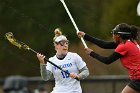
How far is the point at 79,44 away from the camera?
30.0m

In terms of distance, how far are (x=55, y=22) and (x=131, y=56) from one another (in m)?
15.5

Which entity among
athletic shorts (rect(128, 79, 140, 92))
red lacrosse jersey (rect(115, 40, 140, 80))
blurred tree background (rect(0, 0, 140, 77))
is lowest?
athletic shorts (rect(128, 79, 140, 92))

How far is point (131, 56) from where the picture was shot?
620 inches

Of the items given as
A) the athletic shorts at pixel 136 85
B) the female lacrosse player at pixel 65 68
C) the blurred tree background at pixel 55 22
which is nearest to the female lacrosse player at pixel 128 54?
the athletic shorts at pixel 136 85

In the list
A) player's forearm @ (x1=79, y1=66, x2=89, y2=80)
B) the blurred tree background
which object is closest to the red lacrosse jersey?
player's forearm @ (x1=79, y1=66, x2=89, y2=80)

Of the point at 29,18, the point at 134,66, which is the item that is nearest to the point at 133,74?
the point at 134,66

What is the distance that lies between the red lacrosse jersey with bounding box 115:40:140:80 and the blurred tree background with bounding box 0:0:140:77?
1250cm

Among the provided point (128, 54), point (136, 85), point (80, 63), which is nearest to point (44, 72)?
point (80, 63)

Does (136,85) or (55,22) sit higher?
(55,22)

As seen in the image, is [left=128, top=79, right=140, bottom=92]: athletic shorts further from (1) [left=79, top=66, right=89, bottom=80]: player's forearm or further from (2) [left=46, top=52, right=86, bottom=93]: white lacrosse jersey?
(2) [left=46, top=52, right=86, bottom=93]: white lacrosse jersey

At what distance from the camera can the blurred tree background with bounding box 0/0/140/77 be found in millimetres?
29359

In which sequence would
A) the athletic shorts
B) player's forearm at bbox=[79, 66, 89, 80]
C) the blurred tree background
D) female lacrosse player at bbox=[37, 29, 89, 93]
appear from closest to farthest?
the athletic shorts
player's forearm at bbox=[79, 66, 89, 80]
female lacrosse player at bbox=[37, 29, 89, 93]
the blurred tree background

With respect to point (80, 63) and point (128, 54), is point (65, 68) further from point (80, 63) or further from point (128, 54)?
point (128, 54)

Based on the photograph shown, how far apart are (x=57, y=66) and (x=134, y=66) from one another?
1.48 metres
